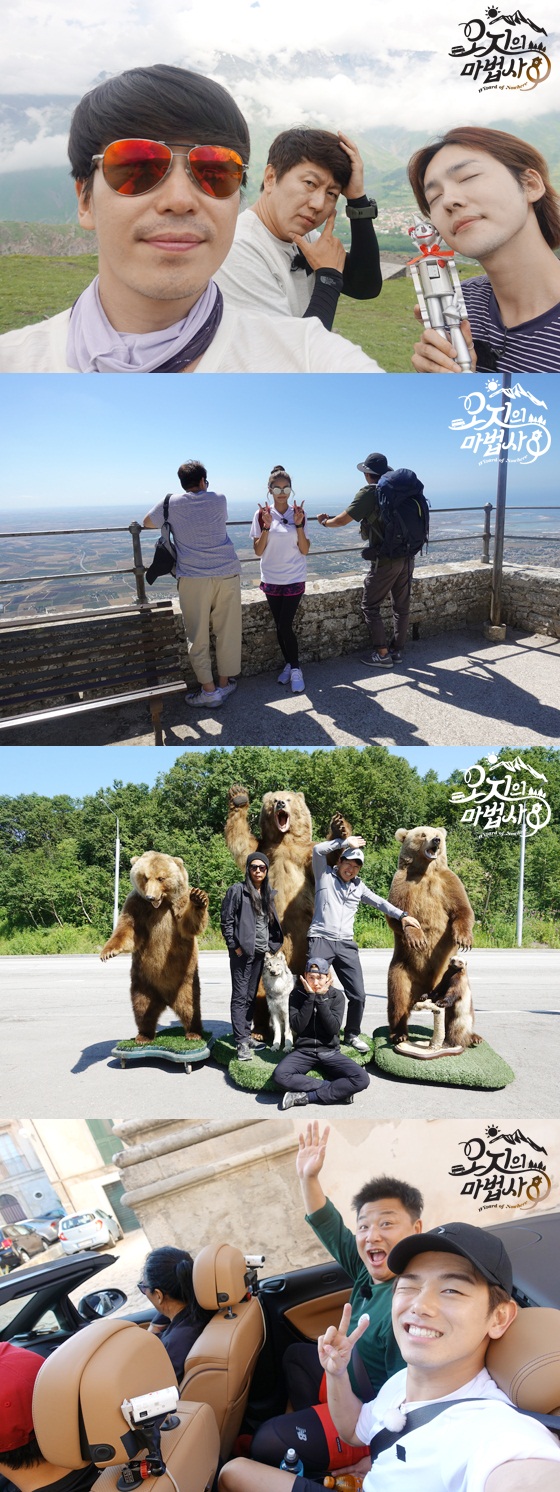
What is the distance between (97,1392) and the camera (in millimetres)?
2213

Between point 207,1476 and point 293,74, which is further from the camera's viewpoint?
point 293,74

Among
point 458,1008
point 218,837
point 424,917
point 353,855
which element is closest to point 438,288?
point 353,855

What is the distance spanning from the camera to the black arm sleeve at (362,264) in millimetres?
3701

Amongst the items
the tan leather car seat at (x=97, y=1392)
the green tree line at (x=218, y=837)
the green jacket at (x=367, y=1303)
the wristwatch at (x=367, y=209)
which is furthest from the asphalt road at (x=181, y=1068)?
the wristwatch at (x=367, y=209)

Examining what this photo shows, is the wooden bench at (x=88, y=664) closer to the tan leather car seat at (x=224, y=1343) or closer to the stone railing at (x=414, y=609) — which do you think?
the stone railing at (x=414, y=609)

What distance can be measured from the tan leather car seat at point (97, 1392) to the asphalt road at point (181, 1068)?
2.05 m

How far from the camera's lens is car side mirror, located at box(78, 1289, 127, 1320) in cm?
374

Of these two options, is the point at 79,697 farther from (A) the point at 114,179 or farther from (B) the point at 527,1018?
(B) the point at 527,1018

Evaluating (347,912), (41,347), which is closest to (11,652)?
(41,347)

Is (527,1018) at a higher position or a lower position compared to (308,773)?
lower

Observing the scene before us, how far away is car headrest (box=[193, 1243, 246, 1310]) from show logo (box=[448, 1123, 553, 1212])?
135cm

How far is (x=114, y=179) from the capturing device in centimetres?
350

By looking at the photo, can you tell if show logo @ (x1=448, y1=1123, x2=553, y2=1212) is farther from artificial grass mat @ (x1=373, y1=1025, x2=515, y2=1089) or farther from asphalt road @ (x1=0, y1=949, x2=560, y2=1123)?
artificial grass mat @ (x1=373, y1=1025, x2=515, y2=1089)

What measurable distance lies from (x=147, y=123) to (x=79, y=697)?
212cm
